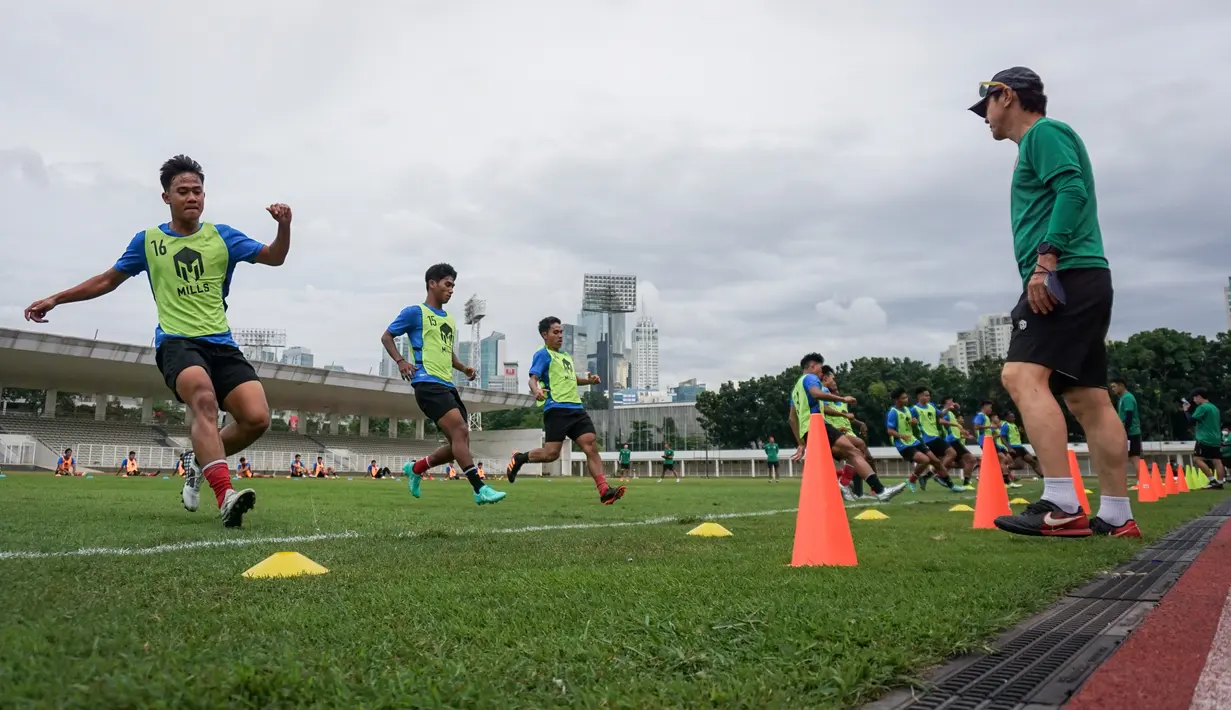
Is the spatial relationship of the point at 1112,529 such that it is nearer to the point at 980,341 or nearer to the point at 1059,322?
the point at 1059,322

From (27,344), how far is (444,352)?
37491mm

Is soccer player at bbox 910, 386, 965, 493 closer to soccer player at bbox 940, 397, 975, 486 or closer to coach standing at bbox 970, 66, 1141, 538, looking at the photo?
soccer player at bbox 940, 397, 975, 486

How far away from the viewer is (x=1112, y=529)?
4547mm

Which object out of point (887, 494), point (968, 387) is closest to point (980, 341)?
point (968, 387)

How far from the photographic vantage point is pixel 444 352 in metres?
8.21

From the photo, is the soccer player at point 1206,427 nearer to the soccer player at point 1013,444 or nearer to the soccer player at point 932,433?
the soccer player at point 1013,444

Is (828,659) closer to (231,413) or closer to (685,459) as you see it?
(231,413)

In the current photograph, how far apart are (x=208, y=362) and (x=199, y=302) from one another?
0.39 m

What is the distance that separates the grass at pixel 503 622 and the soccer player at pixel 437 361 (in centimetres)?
373

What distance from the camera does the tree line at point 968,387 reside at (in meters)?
58.3

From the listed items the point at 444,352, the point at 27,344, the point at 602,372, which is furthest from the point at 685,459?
the point at 602,372

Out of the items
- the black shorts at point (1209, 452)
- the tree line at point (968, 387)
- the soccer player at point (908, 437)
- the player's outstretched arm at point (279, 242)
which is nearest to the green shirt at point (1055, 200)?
the player's outstretched arm at point (279, 242)

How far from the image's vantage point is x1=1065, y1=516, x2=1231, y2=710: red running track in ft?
4.91

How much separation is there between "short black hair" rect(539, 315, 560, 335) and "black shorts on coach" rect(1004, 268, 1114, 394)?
5.57 metres
